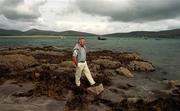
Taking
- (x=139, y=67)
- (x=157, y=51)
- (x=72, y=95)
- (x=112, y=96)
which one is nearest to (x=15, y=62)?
(x=72, y=95)

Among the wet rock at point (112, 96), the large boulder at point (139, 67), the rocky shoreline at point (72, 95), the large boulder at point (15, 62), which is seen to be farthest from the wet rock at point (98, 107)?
the large boulder at point (139, 67)

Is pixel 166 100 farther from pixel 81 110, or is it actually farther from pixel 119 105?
pixel 81 110

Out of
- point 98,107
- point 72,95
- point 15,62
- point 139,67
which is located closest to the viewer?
point 98,107

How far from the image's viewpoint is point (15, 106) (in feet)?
39.1

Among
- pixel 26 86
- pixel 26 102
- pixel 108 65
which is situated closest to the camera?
pixel 26 102

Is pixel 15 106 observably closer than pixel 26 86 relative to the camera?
Yes

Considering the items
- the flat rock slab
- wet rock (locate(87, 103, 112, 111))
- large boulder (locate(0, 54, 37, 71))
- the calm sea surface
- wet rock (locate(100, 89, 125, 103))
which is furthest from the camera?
the calm sea surface

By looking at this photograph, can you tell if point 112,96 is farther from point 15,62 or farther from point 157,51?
point 157,51

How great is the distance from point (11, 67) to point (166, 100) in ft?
44.1

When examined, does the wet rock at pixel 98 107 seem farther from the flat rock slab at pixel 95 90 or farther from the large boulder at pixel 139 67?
the large boulder at pixel 139 67

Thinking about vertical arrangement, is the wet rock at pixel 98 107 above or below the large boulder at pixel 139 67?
above

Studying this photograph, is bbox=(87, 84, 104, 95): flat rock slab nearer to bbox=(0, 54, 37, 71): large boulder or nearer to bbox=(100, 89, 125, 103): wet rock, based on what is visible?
bbox=(100, 89, 125, 103): wet rock

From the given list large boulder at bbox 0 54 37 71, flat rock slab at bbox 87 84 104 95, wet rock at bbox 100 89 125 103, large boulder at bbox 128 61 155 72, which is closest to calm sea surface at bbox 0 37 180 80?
large boulder at bbox 128 61 155 72

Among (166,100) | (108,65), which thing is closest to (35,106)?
(166,100)
